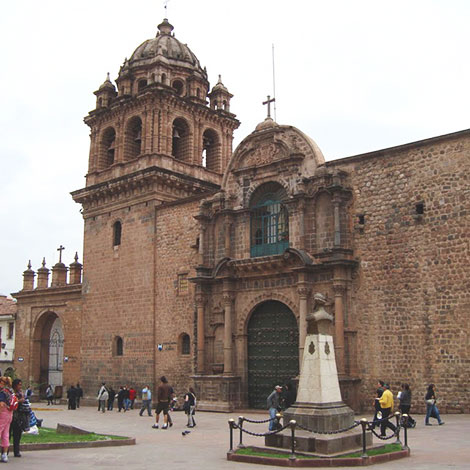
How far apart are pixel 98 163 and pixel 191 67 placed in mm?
6756

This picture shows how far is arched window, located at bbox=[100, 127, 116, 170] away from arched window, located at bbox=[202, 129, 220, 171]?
462cm

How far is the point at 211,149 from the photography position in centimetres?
3228

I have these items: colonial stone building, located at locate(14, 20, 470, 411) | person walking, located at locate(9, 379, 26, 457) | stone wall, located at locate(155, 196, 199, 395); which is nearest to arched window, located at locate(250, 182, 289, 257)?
colonial stone building, located at locate(14, 20, 470, 411)

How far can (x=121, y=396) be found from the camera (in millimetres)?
24484

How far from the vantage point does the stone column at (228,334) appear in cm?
2291

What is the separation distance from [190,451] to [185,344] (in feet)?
43.5

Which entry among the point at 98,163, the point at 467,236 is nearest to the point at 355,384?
the point at 467,236

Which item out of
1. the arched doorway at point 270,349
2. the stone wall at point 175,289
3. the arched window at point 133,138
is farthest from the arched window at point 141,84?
the arched doorway at point 270,349

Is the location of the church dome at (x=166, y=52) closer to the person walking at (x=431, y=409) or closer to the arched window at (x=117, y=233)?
the arched window at (x=117, y=233)

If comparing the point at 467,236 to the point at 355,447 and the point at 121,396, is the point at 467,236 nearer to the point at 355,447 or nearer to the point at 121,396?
the point at 355,447

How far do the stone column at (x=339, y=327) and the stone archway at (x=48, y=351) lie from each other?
18.1m

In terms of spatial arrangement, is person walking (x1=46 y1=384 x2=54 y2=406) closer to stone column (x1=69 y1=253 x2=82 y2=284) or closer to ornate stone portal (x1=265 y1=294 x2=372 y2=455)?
stone column (x1=69 y1=253 x2=82 y2=284)

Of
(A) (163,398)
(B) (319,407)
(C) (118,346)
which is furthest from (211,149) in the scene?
(B) (319,407)

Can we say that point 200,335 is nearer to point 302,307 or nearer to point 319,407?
point 302,307
